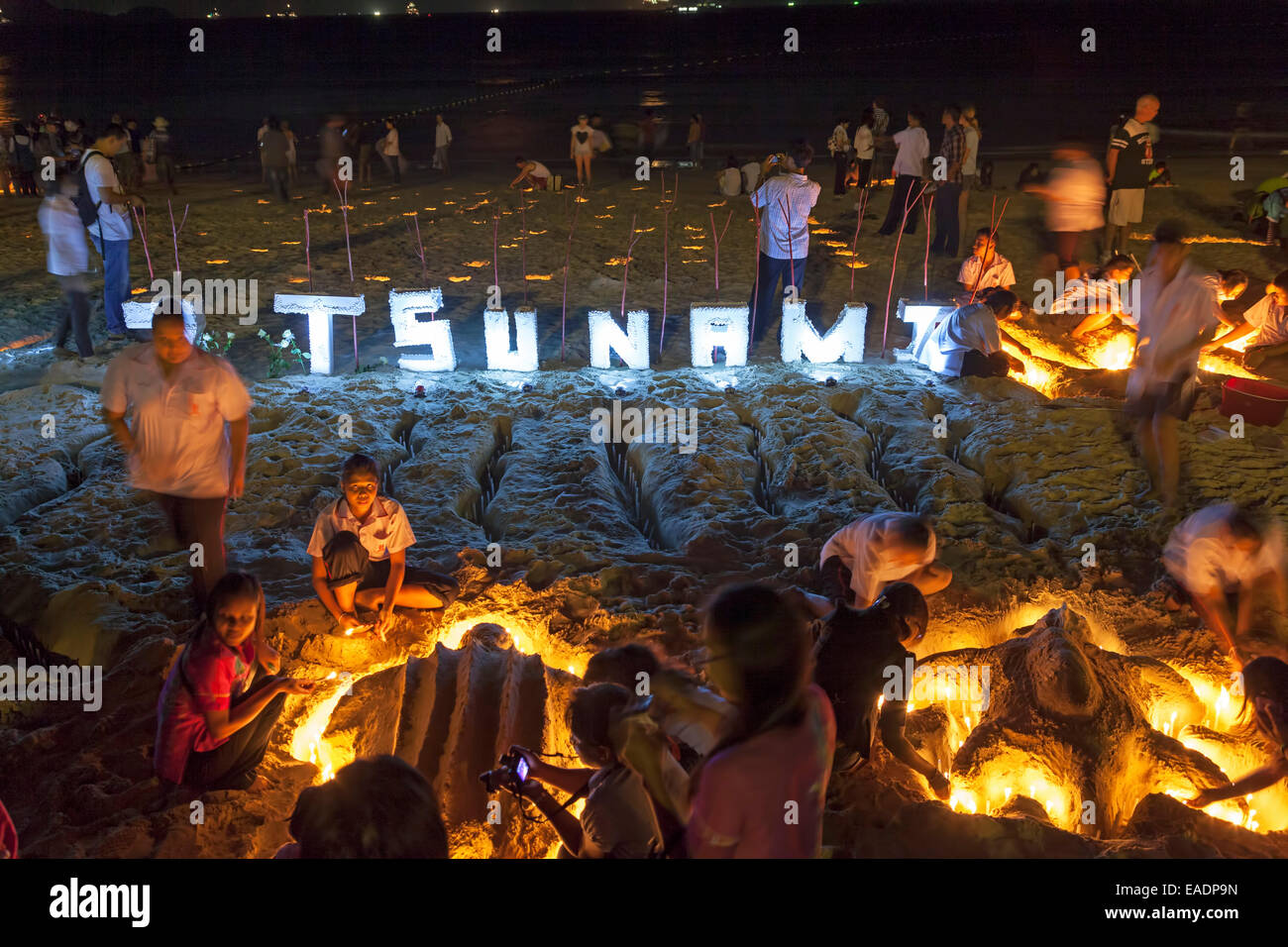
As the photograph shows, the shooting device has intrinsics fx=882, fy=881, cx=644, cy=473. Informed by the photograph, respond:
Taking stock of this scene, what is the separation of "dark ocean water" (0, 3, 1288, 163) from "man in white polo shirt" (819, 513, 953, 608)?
1685 centimetres

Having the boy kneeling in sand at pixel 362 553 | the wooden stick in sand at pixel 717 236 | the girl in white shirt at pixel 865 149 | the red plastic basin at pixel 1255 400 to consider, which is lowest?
the boy kneeling in sand at pixel 362 553

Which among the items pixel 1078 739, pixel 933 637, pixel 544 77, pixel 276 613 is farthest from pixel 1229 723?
pixel 544 77

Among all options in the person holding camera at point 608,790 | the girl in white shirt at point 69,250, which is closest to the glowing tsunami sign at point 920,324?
the person holding camera at point 608,790

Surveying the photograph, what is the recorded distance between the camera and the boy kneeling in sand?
4508mm

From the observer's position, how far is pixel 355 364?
30.3 feet

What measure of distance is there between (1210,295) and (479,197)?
12268 mm

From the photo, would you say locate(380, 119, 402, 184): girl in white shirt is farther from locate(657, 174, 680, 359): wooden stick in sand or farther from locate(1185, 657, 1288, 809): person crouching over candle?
locate(1185, 657, 1288, 809): person crouching over candle

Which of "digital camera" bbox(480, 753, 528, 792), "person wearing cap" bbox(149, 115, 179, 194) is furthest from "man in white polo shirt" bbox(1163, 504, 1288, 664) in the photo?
"person wearing cap" bbox(149, 115, 179, 194)

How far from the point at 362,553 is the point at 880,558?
8.64ft

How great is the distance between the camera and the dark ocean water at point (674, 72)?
82.6 feet

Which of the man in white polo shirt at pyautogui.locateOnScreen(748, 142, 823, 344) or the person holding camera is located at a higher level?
the man in white polo shirt at pyautogui.locateOnScreen(748, 142, 823, 344)

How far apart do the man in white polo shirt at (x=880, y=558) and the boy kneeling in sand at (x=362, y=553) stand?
2.23 meters

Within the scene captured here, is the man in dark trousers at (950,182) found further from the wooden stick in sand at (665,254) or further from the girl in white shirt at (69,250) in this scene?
the girl in white shirt at (69,250)
